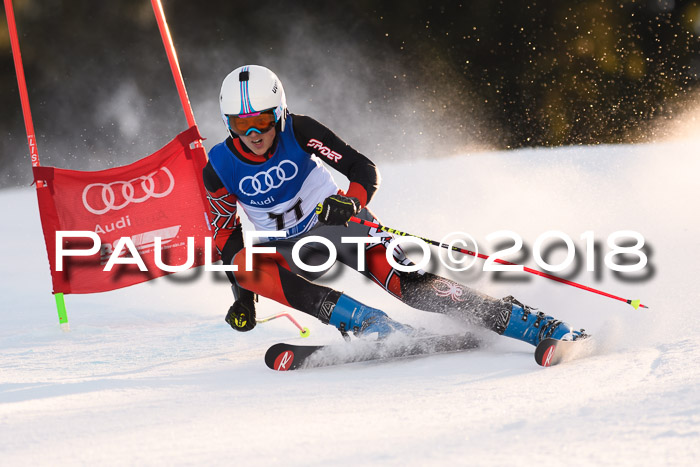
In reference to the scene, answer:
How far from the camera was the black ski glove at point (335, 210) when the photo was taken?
2.69 m

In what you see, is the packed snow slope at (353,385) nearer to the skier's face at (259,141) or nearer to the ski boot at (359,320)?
the ski boot at (359,320)

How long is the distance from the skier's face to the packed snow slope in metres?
0.77

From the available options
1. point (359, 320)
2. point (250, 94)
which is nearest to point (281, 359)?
point (359, 320)

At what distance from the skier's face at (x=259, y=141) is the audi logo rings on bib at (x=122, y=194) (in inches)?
44.8

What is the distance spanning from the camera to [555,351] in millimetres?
2352

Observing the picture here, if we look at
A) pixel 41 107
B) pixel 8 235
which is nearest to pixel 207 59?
pixel 41 107

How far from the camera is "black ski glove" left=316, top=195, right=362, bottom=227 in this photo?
8.83ft

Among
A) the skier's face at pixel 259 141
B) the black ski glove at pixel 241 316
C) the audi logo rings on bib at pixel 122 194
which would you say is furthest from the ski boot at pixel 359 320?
the audi logo rings on bib at pixel 122 194

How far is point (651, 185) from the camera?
644cm

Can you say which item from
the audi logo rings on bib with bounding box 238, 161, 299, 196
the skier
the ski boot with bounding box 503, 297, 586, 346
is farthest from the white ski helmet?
the ski boot with bounding box 503, 297, 586, 346

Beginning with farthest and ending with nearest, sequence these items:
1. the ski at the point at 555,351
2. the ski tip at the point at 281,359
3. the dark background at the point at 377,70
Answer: the dark background at the point at 377,70 → the ski tip at the point at 281,359 → the ski at the point at 555,351

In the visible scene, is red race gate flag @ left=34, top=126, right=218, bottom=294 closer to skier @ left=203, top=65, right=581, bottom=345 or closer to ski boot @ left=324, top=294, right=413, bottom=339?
skier @ left=203, top=65, right=581, bottom=345

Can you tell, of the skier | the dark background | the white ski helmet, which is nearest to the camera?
the skier

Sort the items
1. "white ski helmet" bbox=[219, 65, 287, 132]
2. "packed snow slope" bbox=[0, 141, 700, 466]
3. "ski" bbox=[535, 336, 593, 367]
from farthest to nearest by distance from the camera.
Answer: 1. "white ski helmet" bbox=[219, 65, 287, 132]
2. "ski" bbox=[535, 336, 593, 367]
3. "packed snow slope" bbox=[0, 141, 700, 466]
